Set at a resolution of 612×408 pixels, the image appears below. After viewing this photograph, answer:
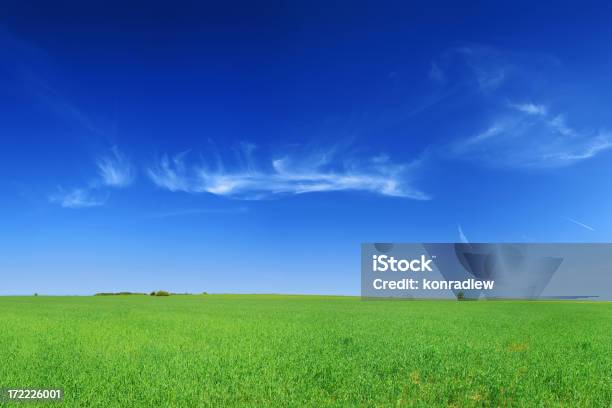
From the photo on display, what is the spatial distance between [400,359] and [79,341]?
12.7 m

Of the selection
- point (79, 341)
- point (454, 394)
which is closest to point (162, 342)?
point (79, 341)

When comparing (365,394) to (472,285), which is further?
(472,285)

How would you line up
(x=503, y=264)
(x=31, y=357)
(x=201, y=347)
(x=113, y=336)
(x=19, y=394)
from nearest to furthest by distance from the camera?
(x=19, y=394) → (x=31, y=357) → (x=201, y=347) → (x=113, y=336) → (x=503, y=264)

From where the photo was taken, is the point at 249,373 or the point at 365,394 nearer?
the point at 365,394

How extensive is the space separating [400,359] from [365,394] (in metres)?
3.84

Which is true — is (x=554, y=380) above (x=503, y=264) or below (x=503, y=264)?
below

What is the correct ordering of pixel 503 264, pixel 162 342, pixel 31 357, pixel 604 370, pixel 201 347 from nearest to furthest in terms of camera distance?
pixel 604 370
pixel 31 357
pixel 201 347
pixel 162 342
pixel 503 264

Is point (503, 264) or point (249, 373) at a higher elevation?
point (503, 264)

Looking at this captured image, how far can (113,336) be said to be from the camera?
20.3 metres

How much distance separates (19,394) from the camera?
10734 mm

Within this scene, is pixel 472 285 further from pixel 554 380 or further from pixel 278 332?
pixel 554 380

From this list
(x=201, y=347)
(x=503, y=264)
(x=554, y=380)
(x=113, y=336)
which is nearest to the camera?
(x=554, y=380)

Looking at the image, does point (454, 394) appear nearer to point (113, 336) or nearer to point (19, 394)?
point (19, 394)

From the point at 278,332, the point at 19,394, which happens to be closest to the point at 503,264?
the point at 278,332
